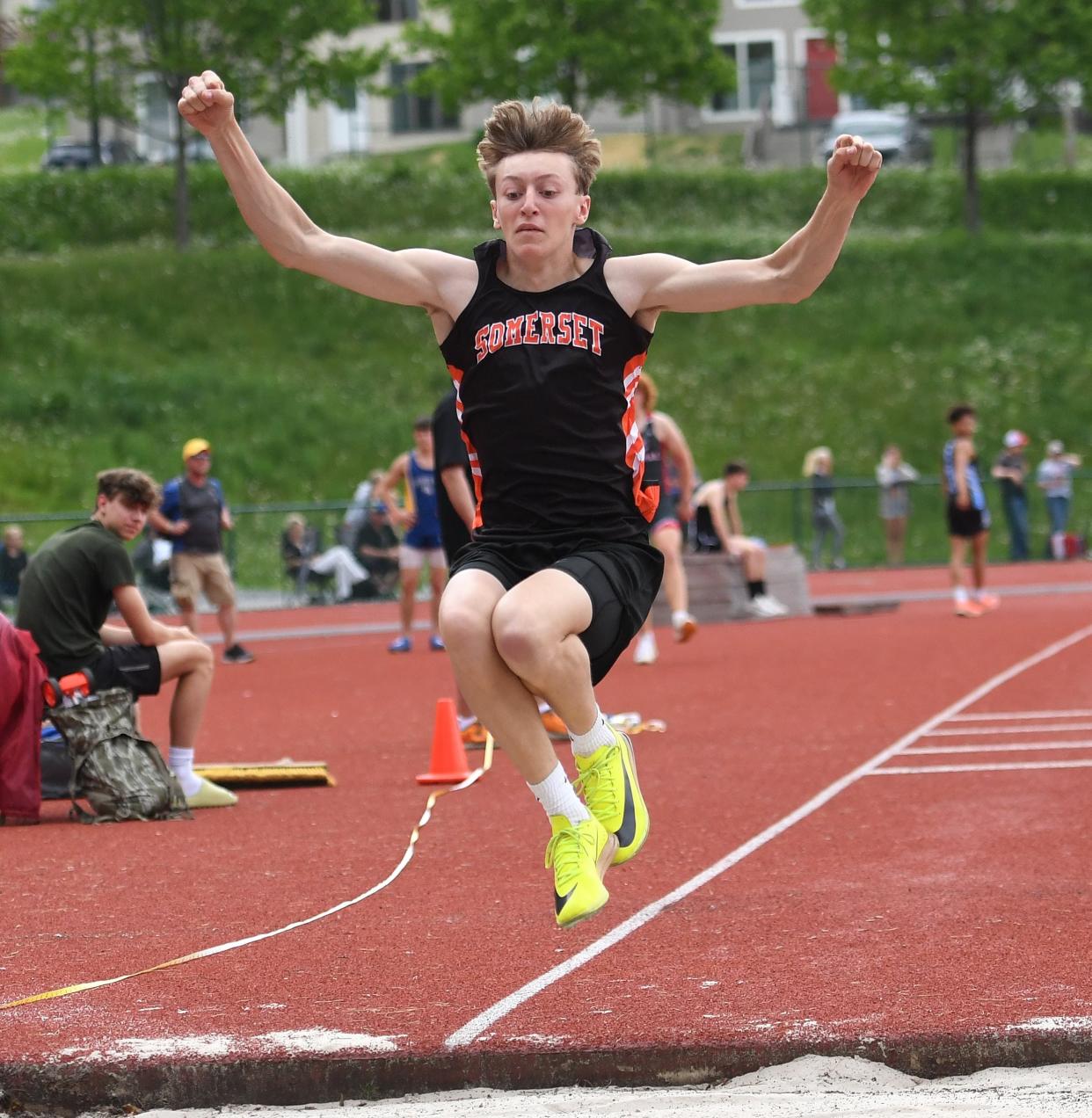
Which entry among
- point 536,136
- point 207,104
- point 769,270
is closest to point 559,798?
point 769,270

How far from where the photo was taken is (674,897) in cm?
649

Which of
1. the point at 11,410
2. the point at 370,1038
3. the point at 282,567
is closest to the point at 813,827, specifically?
the point at 370,1038

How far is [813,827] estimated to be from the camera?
777 centimetres

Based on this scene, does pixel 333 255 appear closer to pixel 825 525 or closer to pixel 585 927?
pixel 585 927

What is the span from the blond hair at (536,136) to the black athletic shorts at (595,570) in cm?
98

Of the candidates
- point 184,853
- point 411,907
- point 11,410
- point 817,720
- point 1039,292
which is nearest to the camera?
point 411,907

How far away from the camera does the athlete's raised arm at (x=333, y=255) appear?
5.04 m

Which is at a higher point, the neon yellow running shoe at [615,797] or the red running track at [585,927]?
the neon yellow running shoe at [615,797]

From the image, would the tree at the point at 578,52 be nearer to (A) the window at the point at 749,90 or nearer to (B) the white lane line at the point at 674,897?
(A) the window at the point at 749,90

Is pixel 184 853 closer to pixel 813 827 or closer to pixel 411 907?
pixel 411 907

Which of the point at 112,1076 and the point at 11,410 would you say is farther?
the point at 11,410

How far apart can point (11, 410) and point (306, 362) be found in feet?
19.1

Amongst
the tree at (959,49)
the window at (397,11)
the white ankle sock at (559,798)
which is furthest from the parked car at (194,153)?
the white ankle sock at (559,798)

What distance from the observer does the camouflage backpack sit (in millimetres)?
8375
